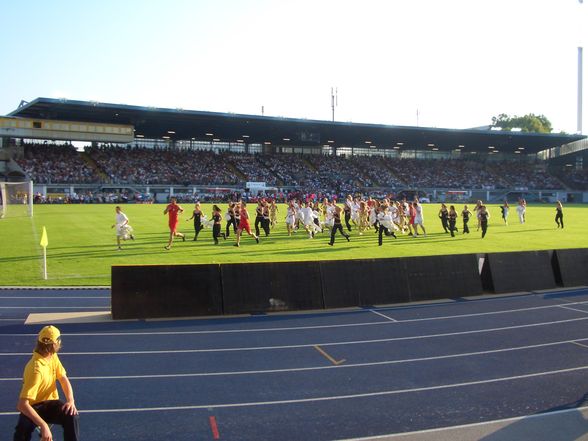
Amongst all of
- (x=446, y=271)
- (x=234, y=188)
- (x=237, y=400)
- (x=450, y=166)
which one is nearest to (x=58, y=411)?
(x=237, y=400)

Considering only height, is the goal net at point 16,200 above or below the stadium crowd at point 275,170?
below

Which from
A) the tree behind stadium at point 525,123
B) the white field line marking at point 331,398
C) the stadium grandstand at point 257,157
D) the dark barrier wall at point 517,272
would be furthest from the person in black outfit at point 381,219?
the tree behind stadium at point 525,123

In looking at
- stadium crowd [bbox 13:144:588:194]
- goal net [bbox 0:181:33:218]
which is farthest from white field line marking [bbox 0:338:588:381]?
stadium crowd [bbox 13:144:588:194]

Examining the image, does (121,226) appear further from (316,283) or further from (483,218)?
(483,218)

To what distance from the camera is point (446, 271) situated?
46.8 feet

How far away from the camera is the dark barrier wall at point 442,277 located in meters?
13.8

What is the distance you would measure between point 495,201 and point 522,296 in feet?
196

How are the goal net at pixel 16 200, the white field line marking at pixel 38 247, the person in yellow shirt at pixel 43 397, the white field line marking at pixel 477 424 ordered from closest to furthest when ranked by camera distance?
the person in yellow shirt at pixel 43 397
the white field line marking at pixel 477 424
the white field line marking at pixel 38 247
the goal net at pixel 16 200

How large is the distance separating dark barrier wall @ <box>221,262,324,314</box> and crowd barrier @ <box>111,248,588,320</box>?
0.02 m

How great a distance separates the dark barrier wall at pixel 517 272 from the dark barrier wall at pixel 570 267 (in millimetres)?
281

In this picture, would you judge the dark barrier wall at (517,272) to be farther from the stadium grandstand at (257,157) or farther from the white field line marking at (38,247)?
the stadium grandstand at (257,157)

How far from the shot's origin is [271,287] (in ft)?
40.5

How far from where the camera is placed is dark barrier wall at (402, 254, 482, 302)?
13.8 meters

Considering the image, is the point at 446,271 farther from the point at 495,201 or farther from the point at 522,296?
the point at 495,201
